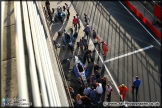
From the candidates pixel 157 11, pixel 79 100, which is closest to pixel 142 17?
pixel 157 11

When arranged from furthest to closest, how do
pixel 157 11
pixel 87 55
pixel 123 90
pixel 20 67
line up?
1. pixel 157 11
2. pixel 87 55
3. pixel 123 90
4. pixel 20 67

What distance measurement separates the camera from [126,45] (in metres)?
17.3

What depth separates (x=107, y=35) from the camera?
18484mm

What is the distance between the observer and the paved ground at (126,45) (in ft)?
46.3

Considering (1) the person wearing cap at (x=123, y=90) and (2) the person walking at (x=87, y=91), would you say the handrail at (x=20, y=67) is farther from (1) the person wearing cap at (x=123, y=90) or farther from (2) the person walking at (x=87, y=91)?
(1) the person wearing cap at (x=123, y=90)

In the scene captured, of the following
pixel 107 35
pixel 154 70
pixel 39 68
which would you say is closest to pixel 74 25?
pixel 107 35

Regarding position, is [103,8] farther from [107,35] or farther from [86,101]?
[86,101]

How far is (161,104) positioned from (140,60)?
390 cm

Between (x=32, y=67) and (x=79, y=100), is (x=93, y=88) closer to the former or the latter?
(x=79, y=100)

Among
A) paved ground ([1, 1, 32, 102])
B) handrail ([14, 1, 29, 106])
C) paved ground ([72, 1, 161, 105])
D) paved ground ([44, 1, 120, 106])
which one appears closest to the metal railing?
handrail ([14, 1, 29, 106])

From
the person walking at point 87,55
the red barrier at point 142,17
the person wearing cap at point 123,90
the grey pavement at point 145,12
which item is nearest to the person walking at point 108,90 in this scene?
the person wearing cap at point 123,90

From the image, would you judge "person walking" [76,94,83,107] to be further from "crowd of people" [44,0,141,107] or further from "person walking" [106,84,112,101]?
"person walking" [106,84,112,101]

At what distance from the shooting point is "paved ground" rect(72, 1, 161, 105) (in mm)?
14125

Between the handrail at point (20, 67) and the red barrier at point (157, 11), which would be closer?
the handrail at point (20, 67)
